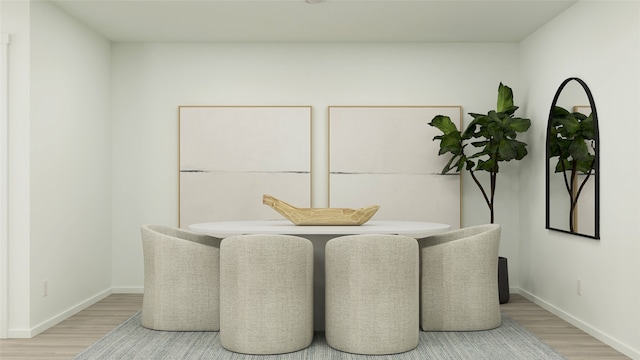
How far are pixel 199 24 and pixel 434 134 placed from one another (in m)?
2.45

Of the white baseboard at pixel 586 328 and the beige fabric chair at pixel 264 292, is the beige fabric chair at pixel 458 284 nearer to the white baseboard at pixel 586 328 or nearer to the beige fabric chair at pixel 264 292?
the white baseboard at pixel 586 328

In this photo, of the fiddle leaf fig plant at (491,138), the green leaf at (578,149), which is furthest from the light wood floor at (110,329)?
the green leaf at (578,149)

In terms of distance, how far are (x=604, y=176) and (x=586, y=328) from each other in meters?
1.13

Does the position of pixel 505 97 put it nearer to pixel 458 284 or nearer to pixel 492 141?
pixel 492 141

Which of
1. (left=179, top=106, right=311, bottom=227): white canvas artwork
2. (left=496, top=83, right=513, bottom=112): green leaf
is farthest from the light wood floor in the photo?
(left=496, top=83, right=513, bottom=112): green leaf

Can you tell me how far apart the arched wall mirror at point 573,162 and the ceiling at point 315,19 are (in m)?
0.80

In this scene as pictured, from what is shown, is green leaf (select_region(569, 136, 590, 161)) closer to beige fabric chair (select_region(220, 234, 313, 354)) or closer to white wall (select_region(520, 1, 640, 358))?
white wall (select_region(520, 1, 640, 358))

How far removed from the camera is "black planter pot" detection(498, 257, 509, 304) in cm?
543

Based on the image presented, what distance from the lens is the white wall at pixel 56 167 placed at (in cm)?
430

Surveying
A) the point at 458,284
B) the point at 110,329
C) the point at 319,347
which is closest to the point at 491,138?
the point at 458,284

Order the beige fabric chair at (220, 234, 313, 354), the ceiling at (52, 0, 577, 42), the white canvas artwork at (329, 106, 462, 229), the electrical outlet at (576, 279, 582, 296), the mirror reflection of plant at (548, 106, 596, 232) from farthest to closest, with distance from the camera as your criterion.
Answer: the white canvas artwork at (329, 106, 462, 229), the ceiling at (52, 0, 577, 42), the electrical outlet at (576, 279, 582, 296), the mirror reflection of plant at (548, 106, 596, 232), the beige fabric chair at (220, 234, 313, 354)

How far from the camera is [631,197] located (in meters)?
3.84

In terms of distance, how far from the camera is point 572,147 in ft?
15.2

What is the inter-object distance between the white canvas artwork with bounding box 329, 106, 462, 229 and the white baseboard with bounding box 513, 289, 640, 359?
100 centimetres
